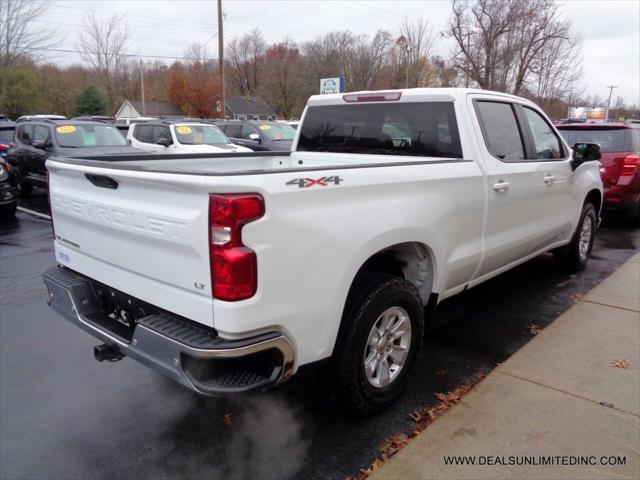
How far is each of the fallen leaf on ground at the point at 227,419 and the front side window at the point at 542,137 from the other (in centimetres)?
353

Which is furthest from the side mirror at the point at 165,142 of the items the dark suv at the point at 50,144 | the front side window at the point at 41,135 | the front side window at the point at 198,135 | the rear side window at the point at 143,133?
the front side window at the point at 41,135

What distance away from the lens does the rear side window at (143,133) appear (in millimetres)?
13594

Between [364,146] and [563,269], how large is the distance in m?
3.46

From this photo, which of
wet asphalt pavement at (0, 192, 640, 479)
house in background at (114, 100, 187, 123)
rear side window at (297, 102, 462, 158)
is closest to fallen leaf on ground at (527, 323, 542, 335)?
wet asphalt pavement at (0, 192, 640, 479)

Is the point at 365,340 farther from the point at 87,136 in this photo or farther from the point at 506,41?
the point at 506,41

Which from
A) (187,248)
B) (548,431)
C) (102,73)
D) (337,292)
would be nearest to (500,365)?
(548,431)

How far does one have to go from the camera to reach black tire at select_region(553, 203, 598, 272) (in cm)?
584

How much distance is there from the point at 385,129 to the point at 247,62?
85.6 metres

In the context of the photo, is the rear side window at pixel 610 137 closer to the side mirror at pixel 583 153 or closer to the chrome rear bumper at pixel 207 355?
the side mirror at pixel 583 153

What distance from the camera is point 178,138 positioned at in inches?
503

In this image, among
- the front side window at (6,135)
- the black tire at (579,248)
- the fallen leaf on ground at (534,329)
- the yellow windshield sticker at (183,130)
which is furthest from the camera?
the front side window at (6,135)

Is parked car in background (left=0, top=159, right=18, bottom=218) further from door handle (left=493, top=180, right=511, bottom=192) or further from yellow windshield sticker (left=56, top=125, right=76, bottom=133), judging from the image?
door handle (left=493, top=180, right=511, bottom=192)

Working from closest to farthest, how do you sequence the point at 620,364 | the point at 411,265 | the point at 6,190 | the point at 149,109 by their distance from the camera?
1. the point at 411,265
2. the point at 620,364
3. the point at 6,190
4. the point at 149,109

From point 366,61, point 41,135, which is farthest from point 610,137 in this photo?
point 366,61
